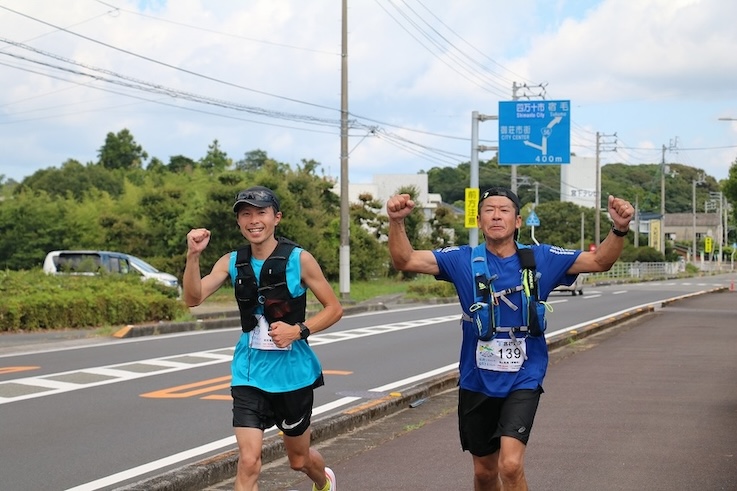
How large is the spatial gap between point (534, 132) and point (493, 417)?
28.6m

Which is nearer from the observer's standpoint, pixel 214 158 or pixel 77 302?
pixel 77 302

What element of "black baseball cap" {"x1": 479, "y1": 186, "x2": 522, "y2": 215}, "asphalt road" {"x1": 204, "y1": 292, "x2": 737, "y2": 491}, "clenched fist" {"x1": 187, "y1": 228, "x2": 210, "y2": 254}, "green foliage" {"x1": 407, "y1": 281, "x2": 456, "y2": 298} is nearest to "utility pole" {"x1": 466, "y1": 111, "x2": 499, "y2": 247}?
"green foliage" {"x1": 407, "y1": 281, "x2": 456, "y2": 298}

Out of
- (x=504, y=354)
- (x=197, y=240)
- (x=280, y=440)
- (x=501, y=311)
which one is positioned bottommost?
(x=280, y=440)

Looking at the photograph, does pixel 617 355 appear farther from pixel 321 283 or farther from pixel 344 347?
pixel 321 283

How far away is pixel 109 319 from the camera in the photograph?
2073cm

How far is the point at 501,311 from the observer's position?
4926 mm

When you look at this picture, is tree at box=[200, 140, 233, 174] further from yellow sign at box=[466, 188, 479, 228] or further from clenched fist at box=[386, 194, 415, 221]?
clenched fist at box=[386, 194, 415, 221]

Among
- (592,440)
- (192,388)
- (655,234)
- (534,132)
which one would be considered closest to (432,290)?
(534,132)

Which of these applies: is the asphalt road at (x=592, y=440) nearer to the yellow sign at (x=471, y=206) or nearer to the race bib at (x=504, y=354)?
the race bib at (x=504, y=354)

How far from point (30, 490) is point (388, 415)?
4.12 meters

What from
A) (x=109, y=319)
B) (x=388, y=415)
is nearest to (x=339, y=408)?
(x=388, y=415)

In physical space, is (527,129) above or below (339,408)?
above

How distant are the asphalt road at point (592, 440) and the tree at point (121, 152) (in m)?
73.8

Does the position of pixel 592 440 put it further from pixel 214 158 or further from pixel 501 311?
pixel 214 158
